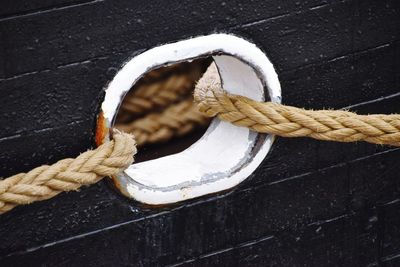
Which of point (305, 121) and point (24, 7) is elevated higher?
point (24, 7)

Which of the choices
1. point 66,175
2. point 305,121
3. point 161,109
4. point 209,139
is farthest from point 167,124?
point 66,175

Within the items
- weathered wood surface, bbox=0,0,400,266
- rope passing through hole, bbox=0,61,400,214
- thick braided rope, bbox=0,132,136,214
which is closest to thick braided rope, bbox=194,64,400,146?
rope passing through hole, bbox=0,61,400,214

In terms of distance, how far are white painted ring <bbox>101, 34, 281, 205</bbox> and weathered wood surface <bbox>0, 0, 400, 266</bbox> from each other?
0.02m

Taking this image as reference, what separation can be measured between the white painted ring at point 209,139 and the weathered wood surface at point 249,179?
0.02m

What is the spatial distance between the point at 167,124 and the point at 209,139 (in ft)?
1.73

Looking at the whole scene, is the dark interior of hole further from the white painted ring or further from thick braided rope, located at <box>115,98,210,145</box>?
the white painted ring

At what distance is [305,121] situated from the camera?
142cm

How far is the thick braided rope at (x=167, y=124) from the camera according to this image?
2100 millimetres

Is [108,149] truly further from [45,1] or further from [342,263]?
[342,263]

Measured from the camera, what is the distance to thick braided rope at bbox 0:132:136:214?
4.09ft

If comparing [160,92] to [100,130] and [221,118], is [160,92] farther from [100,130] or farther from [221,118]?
[100,130]

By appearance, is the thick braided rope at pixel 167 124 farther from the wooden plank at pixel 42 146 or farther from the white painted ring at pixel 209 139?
the wooden plank at pixel 42 146

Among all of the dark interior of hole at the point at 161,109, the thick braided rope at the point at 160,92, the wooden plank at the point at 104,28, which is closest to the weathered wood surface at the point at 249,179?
the wooden plank at the point at 104,28

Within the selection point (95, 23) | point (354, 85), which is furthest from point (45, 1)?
point (354, 85)
